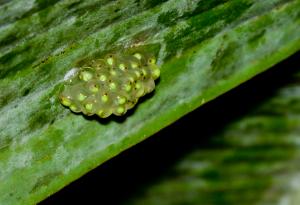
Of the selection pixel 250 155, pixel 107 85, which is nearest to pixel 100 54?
pixel 107 85

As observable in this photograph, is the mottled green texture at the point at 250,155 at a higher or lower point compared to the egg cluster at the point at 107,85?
lower

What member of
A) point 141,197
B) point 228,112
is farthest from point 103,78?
point 141,197

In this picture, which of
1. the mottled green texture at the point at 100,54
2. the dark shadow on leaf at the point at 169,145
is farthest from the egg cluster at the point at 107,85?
the dark shadow on leaf at the point at 169,145

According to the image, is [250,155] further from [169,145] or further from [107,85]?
[107,85]

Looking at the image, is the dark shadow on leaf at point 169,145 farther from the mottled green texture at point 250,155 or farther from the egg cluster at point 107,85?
the egg cluster at point 107,85

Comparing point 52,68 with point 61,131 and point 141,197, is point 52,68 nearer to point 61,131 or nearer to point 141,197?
point 61,131

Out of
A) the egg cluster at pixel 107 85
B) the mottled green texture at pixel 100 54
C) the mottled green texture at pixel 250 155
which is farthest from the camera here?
the mottled green texture at pixel 250 155
